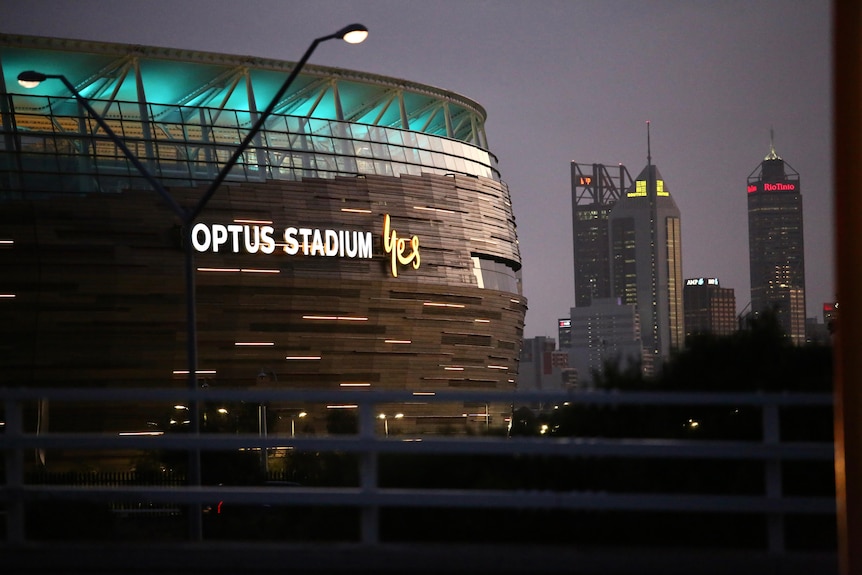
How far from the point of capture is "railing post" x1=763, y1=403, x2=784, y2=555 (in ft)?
24.1

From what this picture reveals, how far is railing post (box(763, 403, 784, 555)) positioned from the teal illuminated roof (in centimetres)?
4510

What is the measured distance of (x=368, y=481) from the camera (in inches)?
298

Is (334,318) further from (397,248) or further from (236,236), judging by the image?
(236,236)

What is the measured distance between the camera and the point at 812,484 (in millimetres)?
8578

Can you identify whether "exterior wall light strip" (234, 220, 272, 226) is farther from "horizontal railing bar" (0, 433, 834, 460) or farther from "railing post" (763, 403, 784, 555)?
"railing post" (763, 403, 784, 555)

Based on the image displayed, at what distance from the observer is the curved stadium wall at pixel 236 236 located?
4959 centimetres

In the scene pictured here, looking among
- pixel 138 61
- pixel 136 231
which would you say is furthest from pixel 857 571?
pixel 138 61

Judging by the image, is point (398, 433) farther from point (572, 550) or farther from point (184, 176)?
point (572, 550)

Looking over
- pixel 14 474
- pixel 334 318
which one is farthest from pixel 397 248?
pixel 14 474

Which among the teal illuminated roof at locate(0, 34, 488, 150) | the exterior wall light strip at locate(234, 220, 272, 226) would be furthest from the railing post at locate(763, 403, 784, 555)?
the exterior wall light strip at locate(234, 220, 272, 226)

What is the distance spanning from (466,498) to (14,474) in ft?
10.4

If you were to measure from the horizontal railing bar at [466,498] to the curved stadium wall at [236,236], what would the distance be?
40.4m

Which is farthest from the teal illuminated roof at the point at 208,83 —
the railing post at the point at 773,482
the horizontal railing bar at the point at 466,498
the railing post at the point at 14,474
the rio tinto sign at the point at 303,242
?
the railing post at the point at 773,482

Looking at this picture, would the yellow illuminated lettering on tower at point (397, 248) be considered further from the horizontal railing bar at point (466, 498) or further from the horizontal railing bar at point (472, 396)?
the horizontal railing bar at point (466, 498)
